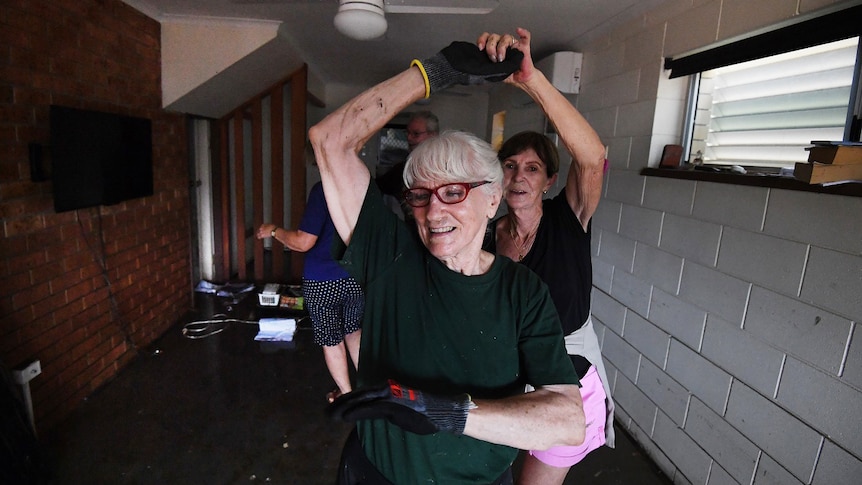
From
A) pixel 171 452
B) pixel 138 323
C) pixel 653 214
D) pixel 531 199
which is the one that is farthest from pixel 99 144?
pixel 653 214

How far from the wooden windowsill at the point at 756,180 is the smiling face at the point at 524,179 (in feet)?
2.89

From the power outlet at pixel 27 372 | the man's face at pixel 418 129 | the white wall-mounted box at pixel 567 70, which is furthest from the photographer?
the white wall-mounted box at pixel 567 70

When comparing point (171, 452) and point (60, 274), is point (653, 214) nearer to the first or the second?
point (171, 452)

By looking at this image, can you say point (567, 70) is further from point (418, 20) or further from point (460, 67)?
point (460, 67)

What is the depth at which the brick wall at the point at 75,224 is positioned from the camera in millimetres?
2131

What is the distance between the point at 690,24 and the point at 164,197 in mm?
3689

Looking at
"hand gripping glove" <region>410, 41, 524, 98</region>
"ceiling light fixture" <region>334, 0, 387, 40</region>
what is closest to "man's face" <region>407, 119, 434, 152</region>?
"ceiling light fixture" <region>334, 0, 387, 40</region>

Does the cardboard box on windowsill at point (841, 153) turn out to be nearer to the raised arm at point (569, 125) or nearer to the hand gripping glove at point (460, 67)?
the raised arm at point (569, 125)

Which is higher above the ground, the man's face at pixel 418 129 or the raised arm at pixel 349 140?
the man's face at pixel 418 129

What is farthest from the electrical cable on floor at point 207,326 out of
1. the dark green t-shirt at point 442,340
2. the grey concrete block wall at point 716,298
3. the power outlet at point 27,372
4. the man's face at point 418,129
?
the dark green t-shirt at point 442,340

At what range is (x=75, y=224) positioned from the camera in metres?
2.56

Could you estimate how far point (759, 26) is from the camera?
6.17ft

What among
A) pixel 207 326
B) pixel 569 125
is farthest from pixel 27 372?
pixel 569 125

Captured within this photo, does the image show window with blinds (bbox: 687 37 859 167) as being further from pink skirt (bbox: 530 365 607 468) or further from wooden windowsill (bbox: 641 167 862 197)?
pink skirt (bbox: 530 365 607 468)
